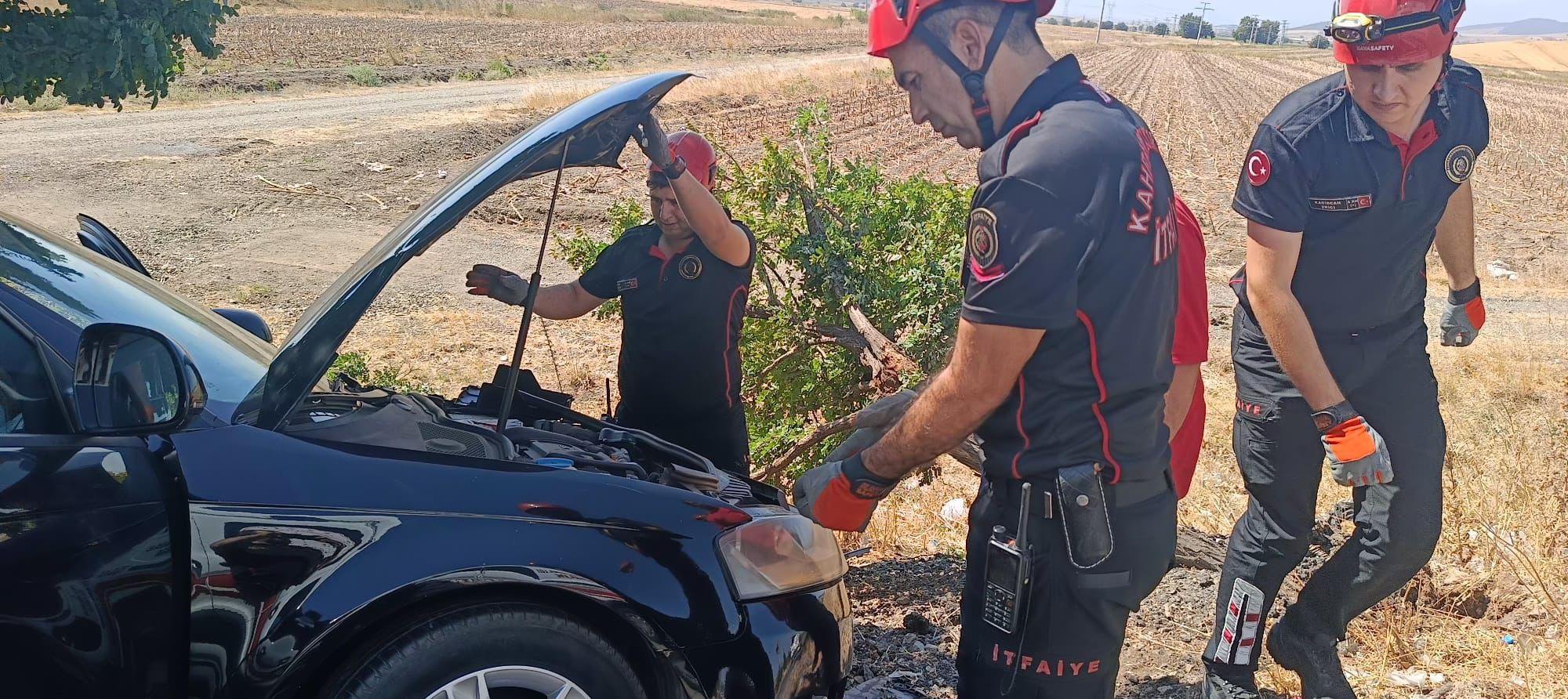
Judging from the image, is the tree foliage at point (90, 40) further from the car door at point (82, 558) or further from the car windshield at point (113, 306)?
the car door at point (82, 558)

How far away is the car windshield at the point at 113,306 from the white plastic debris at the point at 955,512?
3.15 meters

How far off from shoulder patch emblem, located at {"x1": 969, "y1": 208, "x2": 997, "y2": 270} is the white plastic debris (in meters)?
3.29

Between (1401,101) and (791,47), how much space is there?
55.4 m

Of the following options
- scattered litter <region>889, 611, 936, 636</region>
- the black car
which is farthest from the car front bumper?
scattered litter <region>889, 611, 936, 636</region>

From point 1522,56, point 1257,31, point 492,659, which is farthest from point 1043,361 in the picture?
point 1257,31

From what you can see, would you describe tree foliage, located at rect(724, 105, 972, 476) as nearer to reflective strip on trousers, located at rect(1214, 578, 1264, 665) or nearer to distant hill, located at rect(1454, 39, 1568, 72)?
reflective strip on trousers, located at rect(1214, 578, 1264, 665)

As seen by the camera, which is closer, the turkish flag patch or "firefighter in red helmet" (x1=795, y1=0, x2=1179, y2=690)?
"firefighter in red helmet" (x1=795, y1=0, x2=1179, y2=690)

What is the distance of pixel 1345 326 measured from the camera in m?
3.13

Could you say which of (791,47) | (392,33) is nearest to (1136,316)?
(392,33)

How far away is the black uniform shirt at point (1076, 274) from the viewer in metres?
1.99

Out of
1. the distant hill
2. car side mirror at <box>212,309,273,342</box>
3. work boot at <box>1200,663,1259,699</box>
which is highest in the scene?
the distant hill

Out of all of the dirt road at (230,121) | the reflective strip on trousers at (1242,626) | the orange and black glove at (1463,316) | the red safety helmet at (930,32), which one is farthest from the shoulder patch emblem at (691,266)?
the dirt road at (230,121)

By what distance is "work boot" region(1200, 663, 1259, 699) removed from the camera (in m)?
3.24

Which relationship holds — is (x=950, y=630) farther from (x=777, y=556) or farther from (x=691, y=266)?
(x=691, y=266)
